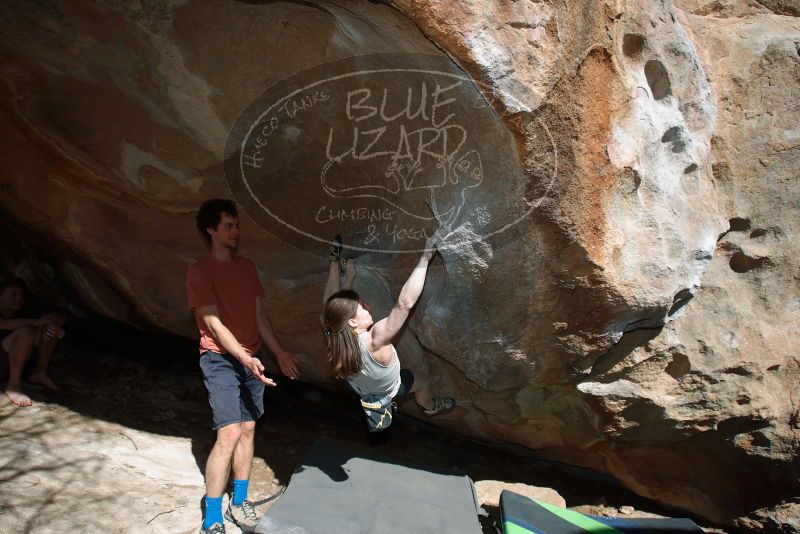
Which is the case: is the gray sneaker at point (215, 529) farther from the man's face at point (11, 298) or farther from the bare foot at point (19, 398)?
the man's face at point (11, 298)

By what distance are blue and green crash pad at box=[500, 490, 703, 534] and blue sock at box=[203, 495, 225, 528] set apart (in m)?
1.25

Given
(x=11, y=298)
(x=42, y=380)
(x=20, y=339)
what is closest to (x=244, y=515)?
(x=42, y=380)

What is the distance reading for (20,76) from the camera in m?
2.96

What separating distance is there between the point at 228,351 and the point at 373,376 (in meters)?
0.62

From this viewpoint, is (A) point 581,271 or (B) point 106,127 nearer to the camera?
(A) point 581,271

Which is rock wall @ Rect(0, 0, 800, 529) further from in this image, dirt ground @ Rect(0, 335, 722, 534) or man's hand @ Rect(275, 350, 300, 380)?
man's hand @ Rect(275, 350, 300, 380)

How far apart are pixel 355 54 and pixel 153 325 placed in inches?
92.2

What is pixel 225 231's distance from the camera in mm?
2893

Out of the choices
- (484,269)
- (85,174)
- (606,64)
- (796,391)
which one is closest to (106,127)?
(85,174)

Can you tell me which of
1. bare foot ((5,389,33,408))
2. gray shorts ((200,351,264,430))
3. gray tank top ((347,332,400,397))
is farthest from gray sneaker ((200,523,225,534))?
bare foot ((5,389,33,408))

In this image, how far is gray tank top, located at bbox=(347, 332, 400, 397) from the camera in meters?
2.80

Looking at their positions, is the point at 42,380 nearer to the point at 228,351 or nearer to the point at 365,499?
the point at 228,351

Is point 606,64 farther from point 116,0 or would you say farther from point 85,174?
point 85,174

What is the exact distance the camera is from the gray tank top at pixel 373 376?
2.80 metres
